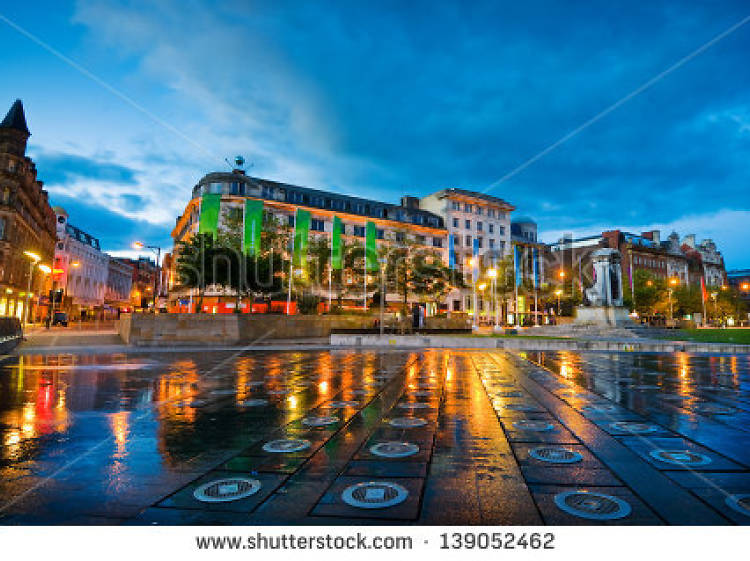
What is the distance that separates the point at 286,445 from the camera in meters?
4.54

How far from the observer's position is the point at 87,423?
5605 millimetres

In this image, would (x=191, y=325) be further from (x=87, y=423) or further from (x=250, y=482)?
(x=250, y=482)

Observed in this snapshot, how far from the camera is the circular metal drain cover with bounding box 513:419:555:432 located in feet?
17.3

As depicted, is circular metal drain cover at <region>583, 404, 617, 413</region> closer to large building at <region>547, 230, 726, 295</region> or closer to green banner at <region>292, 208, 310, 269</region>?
green banner at <region>292, 208, 310, 269</region>

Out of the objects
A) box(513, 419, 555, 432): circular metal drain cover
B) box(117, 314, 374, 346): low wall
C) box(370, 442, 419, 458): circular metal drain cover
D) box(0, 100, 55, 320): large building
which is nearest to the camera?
box(370, 442, 419, 458): circular metal drain cover

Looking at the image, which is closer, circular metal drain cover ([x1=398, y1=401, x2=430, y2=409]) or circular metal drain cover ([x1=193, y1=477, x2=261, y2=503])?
circular metal drain cover ([x1=193, y1=477, x2=261, y2=503])

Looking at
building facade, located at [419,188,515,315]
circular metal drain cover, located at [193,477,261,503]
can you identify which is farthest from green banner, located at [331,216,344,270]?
circular metal drain cover, located at [193,477,261,503]

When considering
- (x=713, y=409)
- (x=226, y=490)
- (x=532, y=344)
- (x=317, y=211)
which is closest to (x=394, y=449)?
(x=226, y=490)

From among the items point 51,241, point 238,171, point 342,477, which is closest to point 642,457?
point 342,477

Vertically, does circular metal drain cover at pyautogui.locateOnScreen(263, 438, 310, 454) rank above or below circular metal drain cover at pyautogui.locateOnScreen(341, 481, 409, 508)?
→ below

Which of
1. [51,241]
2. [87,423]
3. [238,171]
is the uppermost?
[238,171]

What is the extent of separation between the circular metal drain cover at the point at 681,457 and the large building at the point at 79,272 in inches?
3271

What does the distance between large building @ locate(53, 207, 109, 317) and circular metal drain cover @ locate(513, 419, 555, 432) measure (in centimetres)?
8142

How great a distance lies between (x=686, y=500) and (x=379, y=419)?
11.9ft
